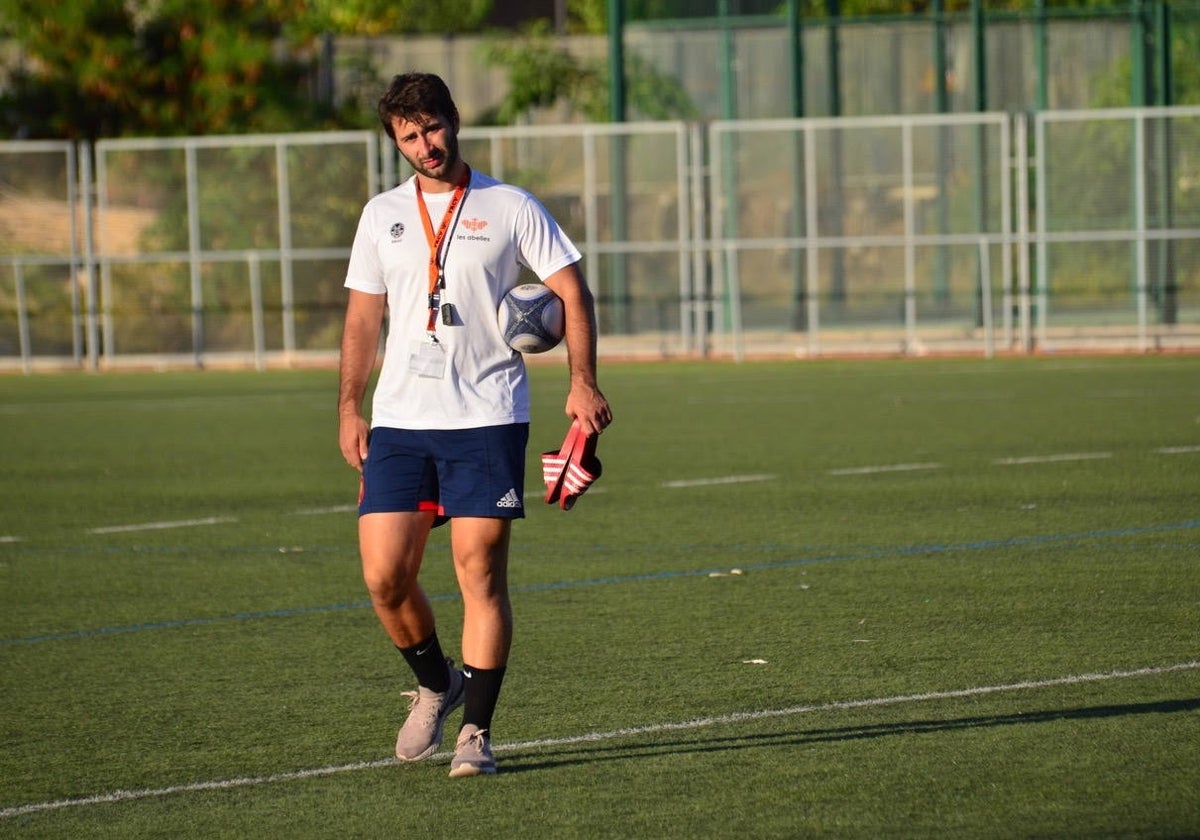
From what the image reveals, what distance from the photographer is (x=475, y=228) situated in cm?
630

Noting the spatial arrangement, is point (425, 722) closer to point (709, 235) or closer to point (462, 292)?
point (462, 292)

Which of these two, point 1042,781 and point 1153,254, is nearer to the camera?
point 1042,781

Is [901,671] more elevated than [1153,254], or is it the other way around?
[1153,254]

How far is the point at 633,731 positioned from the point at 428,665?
693mm

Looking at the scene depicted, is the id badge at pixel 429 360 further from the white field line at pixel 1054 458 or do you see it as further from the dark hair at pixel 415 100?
the white field line at pixel 1054 458

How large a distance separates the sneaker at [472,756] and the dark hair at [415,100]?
177 cm

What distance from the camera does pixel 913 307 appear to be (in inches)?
1110

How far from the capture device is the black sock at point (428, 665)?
21.7 ft

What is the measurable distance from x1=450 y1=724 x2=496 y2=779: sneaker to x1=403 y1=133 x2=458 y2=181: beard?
5.33ft

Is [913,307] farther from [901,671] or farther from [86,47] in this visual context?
[901,671]

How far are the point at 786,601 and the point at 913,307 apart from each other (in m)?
19.4

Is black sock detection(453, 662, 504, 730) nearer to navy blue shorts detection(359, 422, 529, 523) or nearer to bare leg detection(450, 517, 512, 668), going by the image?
bare leg detection(450, 517, 512, 668)

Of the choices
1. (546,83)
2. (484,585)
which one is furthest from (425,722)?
(546,83)

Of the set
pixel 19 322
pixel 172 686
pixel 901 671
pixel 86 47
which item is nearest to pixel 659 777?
pixel 901 671
